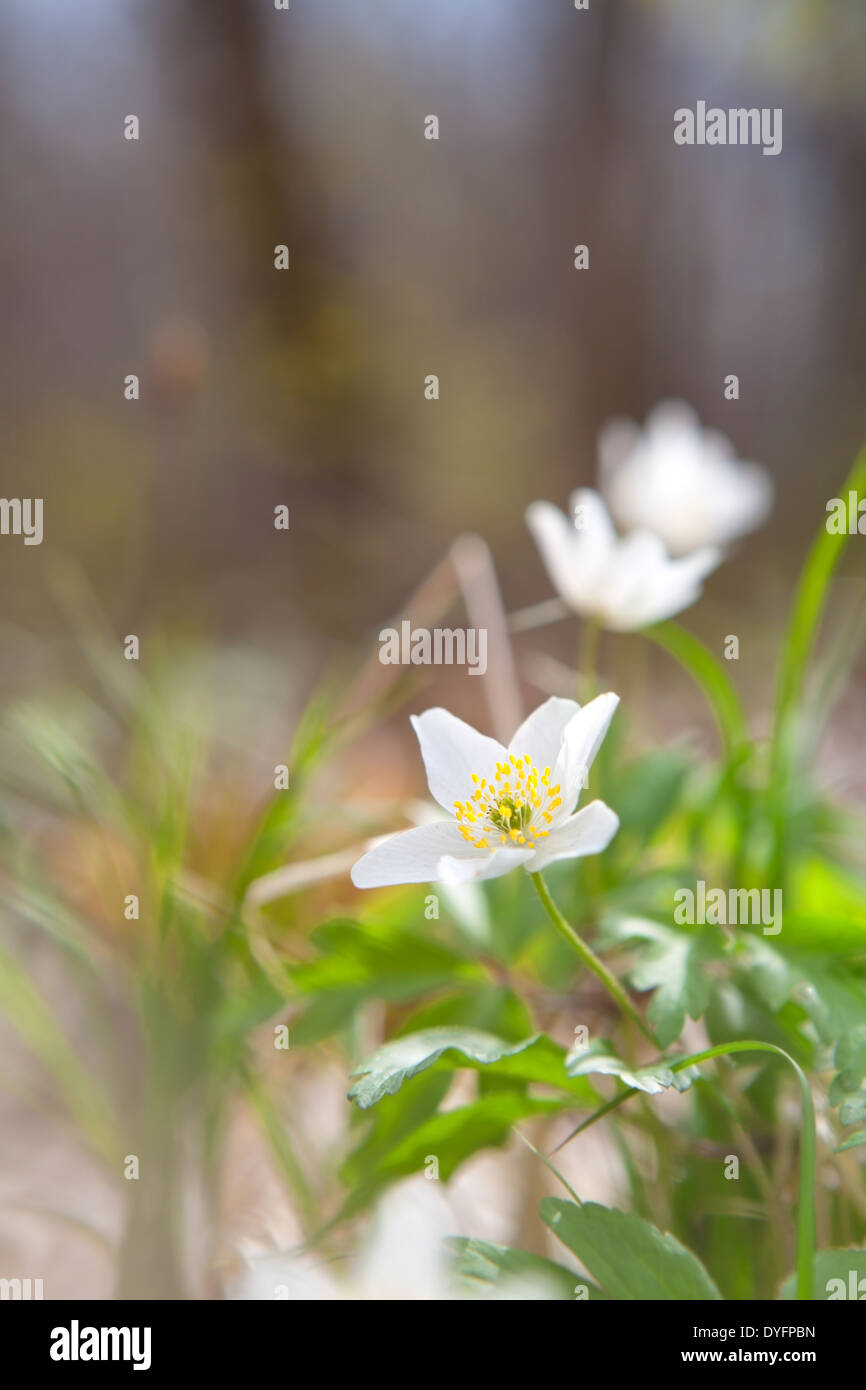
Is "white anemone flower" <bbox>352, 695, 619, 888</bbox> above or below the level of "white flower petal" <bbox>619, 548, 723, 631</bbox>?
below

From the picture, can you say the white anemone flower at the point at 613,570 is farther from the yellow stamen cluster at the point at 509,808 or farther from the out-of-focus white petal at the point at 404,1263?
the out-of-focus white petal at the point at 404,1263

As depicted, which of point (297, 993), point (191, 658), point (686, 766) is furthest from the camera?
point (191, 658)

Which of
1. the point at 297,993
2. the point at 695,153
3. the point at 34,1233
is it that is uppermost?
the point at 695,153

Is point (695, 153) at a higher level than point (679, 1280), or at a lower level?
higher

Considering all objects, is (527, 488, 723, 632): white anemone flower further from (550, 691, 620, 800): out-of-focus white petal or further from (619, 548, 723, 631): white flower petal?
(550, 691, 620, 800): out-of-focus white petal

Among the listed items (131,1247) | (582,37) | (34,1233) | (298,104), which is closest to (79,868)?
(34,1233)

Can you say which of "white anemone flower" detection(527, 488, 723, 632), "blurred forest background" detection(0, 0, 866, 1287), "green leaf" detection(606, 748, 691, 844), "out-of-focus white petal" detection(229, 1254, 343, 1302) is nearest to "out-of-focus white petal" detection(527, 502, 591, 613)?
"white anemone flower" detection(527, 488, 723, 632)

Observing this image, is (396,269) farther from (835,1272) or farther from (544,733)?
(835,1272)
